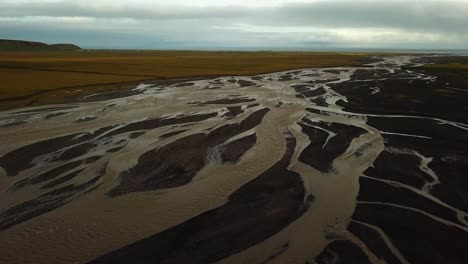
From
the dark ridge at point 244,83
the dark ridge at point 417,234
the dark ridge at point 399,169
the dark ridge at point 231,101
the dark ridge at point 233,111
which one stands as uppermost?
the dark ridge at point 417,234

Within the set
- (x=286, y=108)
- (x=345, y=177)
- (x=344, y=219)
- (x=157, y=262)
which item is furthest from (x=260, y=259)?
(x=286, y=108)

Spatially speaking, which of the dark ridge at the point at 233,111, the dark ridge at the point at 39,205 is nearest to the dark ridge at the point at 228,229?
the dark ridge at the point at 39,205

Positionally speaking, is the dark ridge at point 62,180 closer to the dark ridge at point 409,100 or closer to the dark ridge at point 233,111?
the dark ridge at point 233,111

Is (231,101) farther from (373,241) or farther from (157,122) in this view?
(373,241)

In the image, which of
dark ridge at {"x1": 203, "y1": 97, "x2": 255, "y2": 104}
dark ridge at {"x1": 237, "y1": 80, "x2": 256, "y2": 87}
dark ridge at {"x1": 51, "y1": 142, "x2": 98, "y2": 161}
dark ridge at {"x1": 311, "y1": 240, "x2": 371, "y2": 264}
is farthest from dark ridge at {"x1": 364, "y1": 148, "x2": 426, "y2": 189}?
dark ridge at {"x1": 237, "y1": 80, "x2": 256, "y2": 87}

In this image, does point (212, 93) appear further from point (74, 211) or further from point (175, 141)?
point (74, 211)

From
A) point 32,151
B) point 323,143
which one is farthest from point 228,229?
point 32,151
